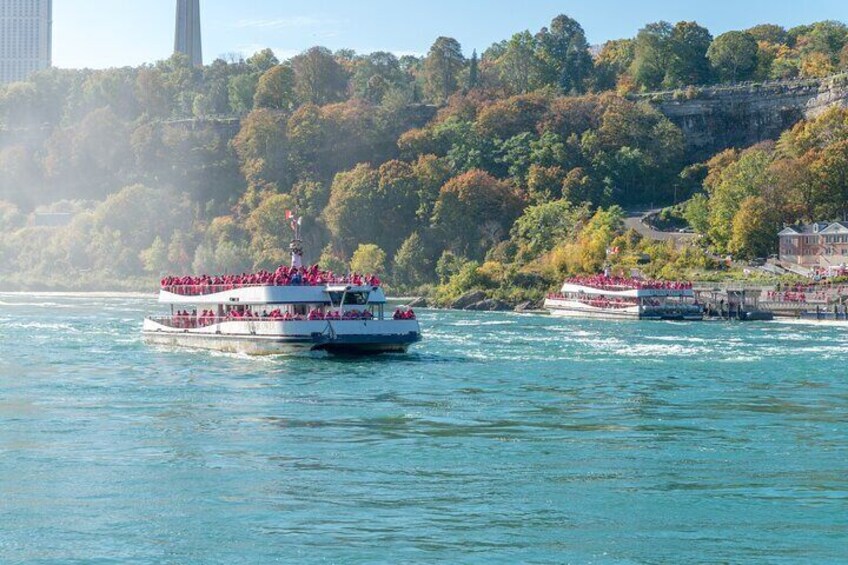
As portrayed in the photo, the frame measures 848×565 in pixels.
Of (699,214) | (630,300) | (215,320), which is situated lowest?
(215,320)

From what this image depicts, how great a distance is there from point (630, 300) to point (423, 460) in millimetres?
86696

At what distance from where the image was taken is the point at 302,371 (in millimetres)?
69688

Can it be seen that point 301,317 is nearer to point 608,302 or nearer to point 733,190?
point 608,302

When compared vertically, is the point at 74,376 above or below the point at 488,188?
below

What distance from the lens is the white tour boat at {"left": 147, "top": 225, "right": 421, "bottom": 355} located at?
75.2 metres

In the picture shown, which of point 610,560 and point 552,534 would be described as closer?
point 610,560

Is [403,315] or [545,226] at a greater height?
[545,226]

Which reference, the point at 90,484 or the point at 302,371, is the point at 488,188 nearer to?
the point at 302,371

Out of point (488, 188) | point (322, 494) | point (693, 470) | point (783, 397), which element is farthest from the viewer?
point (488, 188)

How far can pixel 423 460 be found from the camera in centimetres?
4350

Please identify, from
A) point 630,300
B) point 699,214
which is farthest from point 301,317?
point 699,214

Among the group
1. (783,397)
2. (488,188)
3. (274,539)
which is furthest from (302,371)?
(488,188)

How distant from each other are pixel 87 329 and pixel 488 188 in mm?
90740

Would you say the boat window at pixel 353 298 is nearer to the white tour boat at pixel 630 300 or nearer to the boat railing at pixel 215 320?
the boat railing at pixel 215 320
